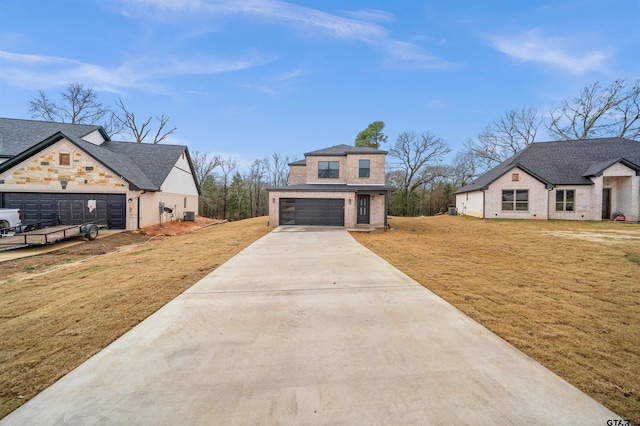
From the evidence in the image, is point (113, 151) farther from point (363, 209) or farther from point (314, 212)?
point (363, 209)

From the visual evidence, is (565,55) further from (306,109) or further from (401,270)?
(306,109)

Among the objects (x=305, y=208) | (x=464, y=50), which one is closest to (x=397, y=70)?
(x=464, y=50)

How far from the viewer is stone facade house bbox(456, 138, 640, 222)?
758 inches

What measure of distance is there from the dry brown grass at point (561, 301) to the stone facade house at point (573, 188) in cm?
1230

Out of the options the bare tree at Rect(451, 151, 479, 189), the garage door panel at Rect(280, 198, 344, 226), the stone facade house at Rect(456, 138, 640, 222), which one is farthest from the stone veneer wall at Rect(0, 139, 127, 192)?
the bare tree at Rect(451, 151, 479, 189)

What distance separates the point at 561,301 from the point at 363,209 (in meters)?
14.5

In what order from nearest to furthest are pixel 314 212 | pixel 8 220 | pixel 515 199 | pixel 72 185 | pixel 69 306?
pixel 69 306 → pixel 8 220 → pixel 72 185 → pixel 314 212 → pixel 515 199

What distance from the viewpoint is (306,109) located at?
1252 inches

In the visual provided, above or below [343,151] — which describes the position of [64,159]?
below

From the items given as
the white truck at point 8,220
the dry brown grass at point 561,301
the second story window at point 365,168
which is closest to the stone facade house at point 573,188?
the second story window at point 365,168

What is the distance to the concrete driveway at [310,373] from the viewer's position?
6.54 feet

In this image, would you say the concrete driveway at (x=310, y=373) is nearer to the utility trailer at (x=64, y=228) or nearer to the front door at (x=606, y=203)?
the utility trailer at (x=64, y=228)

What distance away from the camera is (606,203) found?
20.6 m

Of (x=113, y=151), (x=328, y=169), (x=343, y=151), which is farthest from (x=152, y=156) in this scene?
(x=343, y=151)
